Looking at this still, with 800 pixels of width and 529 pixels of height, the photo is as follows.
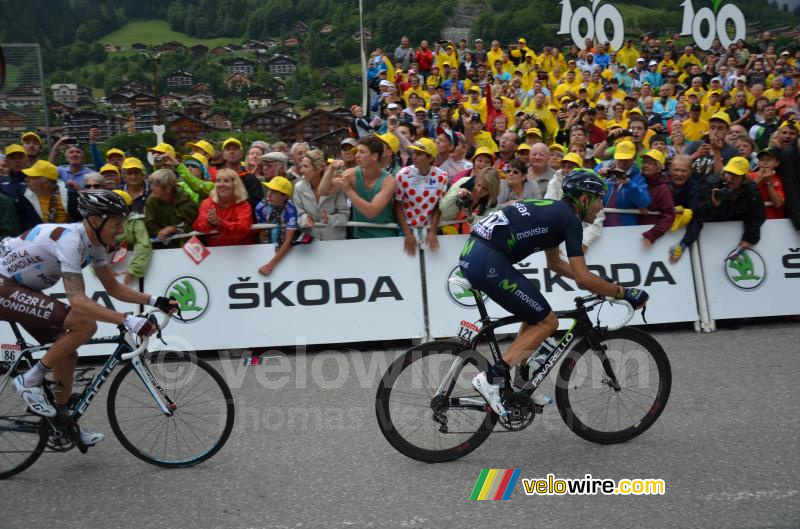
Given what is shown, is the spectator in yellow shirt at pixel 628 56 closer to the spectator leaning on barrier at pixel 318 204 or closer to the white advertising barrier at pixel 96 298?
the spectator leaning on barrier at pixel 318 204

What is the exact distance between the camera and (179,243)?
7656mm

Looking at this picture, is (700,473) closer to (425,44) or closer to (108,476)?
(108,476)

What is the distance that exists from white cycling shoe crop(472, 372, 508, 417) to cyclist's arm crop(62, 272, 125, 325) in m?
2.21

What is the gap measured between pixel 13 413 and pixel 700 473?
4219mm

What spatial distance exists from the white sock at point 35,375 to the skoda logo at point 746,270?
650 cm

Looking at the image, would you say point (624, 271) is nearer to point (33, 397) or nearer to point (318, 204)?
point (318, 204)

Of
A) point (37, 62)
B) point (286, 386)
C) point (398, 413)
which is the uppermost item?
point (37, 62)

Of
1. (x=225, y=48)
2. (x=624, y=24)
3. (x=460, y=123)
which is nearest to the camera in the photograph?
(x=460, y=123)

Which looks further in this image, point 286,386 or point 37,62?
point 37,62

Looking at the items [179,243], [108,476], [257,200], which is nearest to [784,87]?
[257,200]

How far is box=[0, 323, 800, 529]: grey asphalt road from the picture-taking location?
408 centimetres

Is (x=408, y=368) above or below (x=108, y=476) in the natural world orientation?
above

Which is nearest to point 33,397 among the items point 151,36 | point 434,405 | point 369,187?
point 434,405

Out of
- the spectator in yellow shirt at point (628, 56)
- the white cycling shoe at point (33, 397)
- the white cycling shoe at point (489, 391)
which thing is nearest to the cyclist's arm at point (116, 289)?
the white cycling shoe at point (33, 397)
